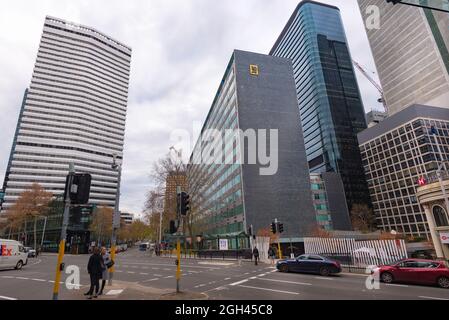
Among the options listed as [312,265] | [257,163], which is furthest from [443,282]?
[257,163]

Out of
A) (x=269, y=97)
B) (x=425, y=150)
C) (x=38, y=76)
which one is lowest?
(x=425, y=150)

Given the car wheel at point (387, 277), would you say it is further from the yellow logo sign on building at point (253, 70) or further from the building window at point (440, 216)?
the yellow logo sign on building at point (253, 70)

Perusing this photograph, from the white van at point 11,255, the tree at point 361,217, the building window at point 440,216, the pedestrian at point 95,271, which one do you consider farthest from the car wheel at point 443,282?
the tree at point 361,217

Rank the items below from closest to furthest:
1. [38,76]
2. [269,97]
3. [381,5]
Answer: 1. [269,97]
2. [381,5]
3. [38,76]

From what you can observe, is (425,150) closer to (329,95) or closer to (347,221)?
(347,221)

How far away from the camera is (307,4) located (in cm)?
12619

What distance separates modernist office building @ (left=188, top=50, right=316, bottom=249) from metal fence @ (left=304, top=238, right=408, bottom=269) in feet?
93.0

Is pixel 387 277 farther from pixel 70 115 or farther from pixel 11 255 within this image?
pixel 70 115

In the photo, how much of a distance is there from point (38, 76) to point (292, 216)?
142221 millimetres

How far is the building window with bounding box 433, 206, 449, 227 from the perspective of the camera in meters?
26.7

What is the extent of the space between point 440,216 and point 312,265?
63.7 feet

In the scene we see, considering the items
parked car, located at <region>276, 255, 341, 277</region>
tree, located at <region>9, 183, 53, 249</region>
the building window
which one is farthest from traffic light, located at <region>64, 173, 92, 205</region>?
tree, located at <region>9, 183, 53, 249</region>

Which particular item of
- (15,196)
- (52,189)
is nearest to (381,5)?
(52,189)

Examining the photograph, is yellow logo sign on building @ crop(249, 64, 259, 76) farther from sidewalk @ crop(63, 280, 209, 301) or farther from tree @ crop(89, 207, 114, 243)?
sidewalk @ crop(63, 280, 209, 301)
